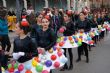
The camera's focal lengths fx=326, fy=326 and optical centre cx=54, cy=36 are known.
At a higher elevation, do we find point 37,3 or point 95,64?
point 37,3

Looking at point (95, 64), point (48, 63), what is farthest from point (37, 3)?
point (48, 63)

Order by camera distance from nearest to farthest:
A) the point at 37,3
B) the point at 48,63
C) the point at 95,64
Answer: the point at 48,63 → the point at 95,64 → the point at 37,3

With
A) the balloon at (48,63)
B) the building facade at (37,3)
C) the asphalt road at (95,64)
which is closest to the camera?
the balloon at (48,63)

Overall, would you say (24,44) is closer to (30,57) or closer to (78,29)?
(30,57)

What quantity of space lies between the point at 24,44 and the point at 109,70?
14.7 feet

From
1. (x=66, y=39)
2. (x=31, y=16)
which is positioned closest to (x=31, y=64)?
(x=66, y=39)

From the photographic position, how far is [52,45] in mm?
7180

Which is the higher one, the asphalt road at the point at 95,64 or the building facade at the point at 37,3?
the building facade at the point at 37,3

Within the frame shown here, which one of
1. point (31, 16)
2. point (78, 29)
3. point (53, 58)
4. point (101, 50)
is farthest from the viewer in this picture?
point (101, 50)

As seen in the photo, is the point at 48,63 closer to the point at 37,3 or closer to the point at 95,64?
the point at 95,64

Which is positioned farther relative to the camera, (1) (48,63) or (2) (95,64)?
(2) (95,64)

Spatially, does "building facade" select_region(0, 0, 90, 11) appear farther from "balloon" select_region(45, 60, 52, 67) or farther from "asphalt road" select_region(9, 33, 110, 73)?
"balloon" select_region(45, 60, 52, 67)

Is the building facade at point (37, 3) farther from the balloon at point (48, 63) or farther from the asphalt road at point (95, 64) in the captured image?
the balloon at point (48, 63)

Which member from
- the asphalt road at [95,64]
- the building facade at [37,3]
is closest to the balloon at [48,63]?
the asphalt road at [95,64]
